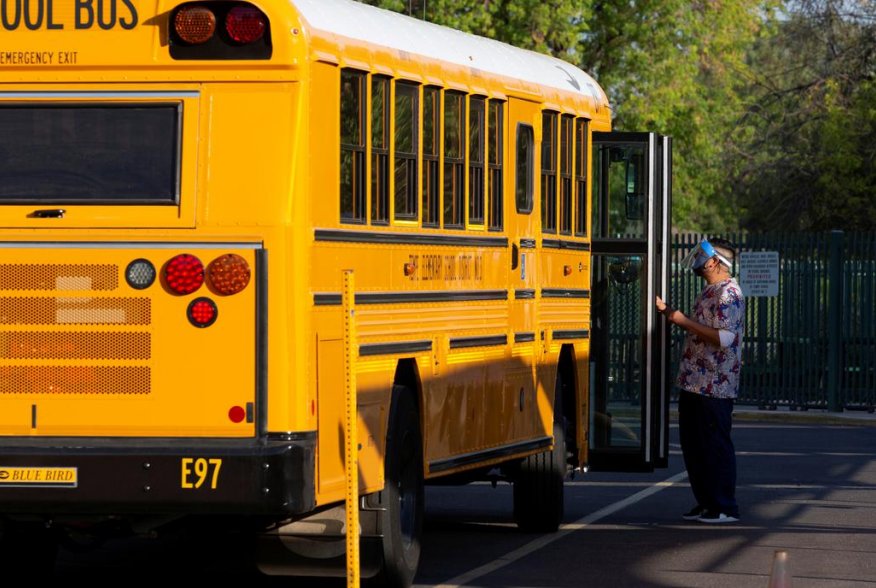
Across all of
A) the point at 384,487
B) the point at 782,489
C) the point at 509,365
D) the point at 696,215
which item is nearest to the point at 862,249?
the point at 782,489

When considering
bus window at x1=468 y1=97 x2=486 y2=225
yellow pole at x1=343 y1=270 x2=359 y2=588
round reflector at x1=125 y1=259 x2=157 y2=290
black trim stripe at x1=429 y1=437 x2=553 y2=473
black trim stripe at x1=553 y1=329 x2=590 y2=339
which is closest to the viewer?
yellow pole at x1=343 y1=270 x2=359 y2=588

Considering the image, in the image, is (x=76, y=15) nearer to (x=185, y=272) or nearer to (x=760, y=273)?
(x=185, y=272)

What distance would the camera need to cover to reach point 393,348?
34.7 feet

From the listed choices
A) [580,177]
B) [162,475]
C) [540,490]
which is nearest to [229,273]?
[162,475]

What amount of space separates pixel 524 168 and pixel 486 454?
187 centimetres

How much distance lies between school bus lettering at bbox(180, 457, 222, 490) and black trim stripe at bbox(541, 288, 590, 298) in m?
4.61

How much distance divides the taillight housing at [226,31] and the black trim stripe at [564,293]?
447 cm

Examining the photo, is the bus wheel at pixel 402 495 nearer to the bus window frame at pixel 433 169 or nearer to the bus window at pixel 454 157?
the bus window frame at pixel 433 169

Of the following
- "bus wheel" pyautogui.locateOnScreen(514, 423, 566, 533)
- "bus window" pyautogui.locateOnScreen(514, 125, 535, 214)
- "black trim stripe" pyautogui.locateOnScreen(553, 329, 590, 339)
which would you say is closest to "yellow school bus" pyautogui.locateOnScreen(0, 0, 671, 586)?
"bus window" pyautogui.locateOnScreen(514, 125, 535, 214)

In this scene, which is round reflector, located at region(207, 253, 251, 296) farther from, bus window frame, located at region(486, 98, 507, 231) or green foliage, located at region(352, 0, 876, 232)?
green foliage, located at region(352, 0, 876, 232)

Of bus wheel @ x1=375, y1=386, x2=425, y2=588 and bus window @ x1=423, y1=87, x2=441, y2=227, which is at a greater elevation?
bus window @ x1=423, y1=87, x2=441, y2=227

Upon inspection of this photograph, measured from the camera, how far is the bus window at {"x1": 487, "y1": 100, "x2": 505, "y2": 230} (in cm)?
1232

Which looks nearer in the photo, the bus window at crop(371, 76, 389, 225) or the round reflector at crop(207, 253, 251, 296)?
the round reflector at crop(207, 253, 251, 296)

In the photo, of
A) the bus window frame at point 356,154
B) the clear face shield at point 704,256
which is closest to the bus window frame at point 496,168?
the bus window frame at point 356,154
